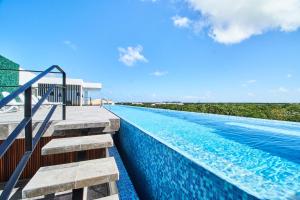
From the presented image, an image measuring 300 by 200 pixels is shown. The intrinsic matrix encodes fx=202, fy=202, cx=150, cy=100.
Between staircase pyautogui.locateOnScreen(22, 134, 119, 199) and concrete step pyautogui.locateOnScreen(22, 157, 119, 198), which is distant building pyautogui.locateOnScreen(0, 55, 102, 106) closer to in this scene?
staircase pyautogui.locateOnScreen(22, 134, 119, 199)

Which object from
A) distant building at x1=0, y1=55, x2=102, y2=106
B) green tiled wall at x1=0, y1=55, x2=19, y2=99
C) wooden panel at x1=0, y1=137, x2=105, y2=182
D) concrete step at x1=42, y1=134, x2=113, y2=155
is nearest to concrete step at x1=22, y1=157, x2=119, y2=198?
concrete step at x1=42, y1=134, x2=113, y2=155

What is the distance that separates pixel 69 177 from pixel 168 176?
1.40 m

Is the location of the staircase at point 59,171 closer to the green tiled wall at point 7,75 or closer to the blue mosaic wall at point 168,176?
the blue mosaic wall at point 168,176

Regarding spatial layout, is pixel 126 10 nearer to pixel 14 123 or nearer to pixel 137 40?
pixel 137 40

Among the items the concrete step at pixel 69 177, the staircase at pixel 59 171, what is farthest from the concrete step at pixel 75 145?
the concrete step at pixel 69 177

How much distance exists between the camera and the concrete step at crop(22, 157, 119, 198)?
1.91 m

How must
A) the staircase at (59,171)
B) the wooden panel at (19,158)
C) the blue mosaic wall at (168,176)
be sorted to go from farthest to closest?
the wooden panel at (19,158) < the blue mosaic wall at (168,176) < the staircase at (59,171)

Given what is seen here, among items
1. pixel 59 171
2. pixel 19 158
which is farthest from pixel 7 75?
pixel 59 171

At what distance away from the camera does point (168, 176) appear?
→ 290 centimetres

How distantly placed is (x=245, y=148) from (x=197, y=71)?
3195 centimetres

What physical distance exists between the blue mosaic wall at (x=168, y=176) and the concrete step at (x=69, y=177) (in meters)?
0.82

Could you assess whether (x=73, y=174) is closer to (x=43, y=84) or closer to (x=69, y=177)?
(x=69, y=177)

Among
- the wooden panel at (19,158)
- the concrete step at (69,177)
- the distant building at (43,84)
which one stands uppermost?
the distant building at (43,84)

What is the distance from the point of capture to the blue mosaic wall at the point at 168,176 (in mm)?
1878
